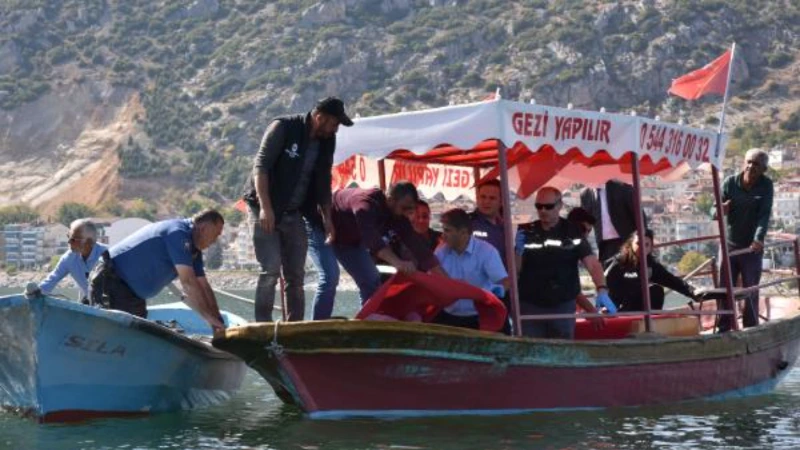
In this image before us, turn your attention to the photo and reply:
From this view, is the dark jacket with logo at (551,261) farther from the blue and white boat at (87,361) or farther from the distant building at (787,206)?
the distant building at (787,206)

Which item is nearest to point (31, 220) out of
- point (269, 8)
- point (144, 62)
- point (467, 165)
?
point (144, 62)

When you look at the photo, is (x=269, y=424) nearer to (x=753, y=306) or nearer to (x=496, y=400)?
(x=496, y=400)

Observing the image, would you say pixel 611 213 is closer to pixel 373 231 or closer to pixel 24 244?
pixel 373 231

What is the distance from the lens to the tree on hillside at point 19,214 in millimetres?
158750

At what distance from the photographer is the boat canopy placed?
44.2 ft

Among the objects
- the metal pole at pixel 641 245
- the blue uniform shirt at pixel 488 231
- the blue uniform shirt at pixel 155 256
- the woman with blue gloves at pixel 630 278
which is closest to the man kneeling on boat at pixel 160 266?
the blue uniform shirt at pixel 155 256

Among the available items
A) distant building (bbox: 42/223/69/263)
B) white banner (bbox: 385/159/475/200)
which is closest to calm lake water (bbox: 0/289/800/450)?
white banner (bbox: 385/159/475/200)

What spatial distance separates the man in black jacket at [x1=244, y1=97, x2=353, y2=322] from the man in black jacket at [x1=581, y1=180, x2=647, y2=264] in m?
3.93

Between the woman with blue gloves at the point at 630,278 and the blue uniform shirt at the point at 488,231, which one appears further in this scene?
the woman with blue gloves at the point at 630,278

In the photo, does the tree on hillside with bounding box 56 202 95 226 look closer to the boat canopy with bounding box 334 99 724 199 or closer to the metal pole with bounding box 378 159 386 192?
the boat canopy with bounding box 334 99 724 199

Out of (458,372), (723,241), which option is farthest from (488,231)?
(723,241)

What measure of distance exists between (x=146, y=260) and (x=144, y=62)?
165 metres

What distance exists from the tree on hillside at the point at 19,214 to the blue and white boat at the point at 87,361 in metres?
147

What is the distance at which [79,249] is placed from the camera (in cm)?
1523
